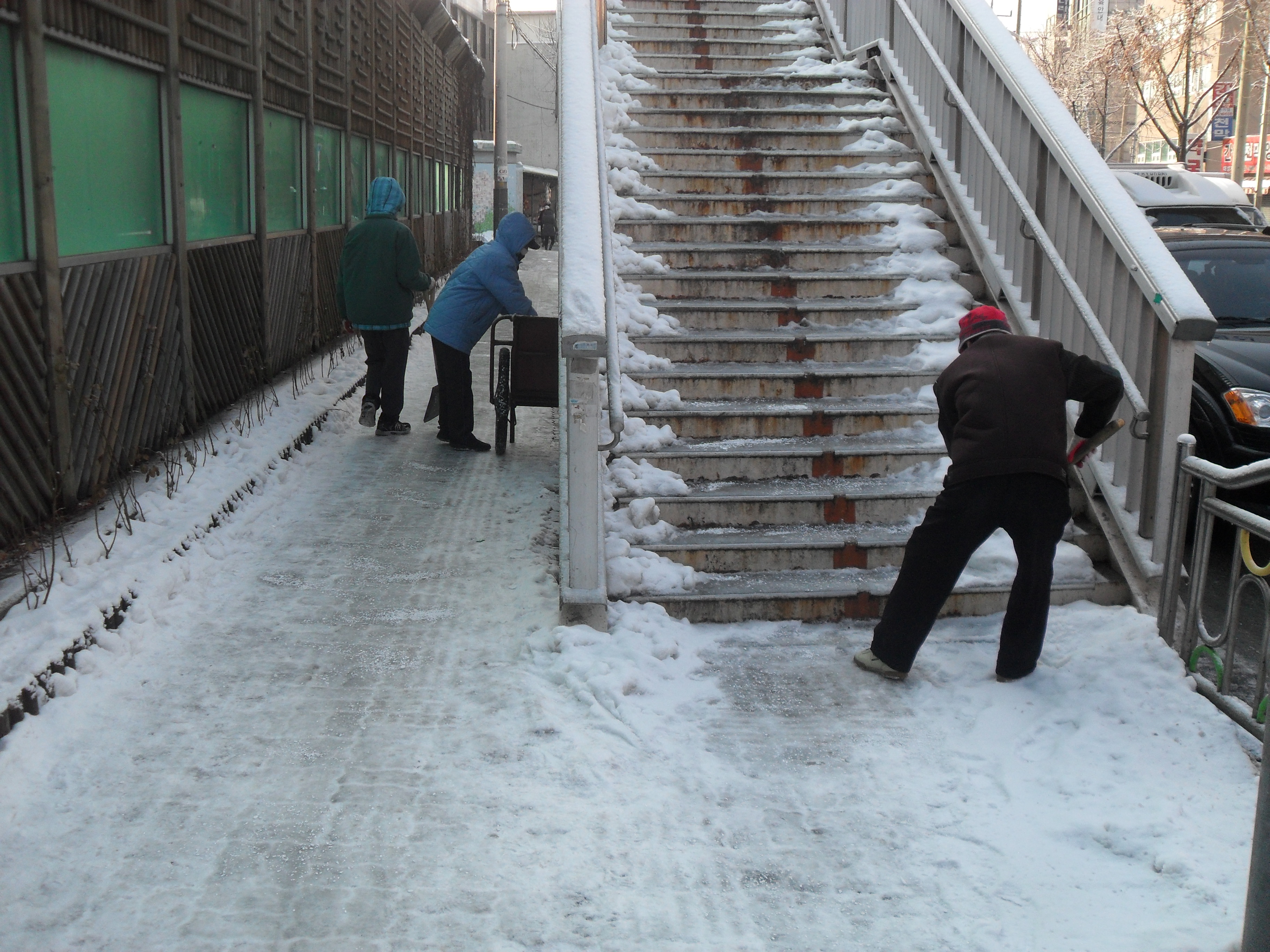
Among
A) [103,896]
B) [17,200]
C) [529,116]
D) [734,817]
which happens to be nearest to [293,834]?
[103,896]

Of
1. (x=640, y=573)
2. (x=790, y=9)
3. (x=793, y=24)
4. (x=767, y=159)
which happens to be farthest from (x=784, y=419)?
(x=790, y=9)

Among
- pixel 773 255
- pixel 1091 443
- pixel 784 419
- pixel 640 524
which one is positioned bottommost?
pixel 640 524

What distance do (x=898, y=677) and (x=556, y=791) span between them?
63.5 inches

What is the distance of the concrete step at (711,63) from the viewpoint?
33.3 ft

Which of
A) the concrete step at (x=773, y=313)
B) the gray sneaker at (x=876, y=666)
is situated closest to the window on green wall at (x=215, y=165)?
the concrete step at (x=773, y=313)

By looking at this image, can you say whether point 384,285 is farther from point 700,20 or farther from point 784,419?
point 700,20

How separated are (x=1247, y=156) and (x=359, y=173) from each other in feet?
169

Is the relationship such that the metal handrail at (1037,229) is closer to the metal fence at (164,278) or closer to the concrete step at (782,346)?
the concrete step at (782,346)

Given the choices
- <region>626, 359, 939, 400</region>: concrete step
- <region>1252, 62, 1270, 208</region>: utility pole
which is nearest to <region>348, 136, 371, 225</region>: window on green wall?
<region>626, 359, 939, 400</region>: concrete step

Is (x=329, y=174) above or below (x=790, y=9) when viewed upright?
below

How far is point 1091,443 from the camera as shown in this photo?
4.71 m

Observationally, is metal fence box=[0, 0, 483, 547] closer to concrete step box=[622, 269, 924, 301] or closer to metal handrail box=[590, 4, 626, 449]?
metal handrail box=[590, 4, 626, 449]

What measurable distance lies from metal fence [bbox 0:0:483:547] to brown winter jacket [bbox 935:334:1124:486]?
3.88 meters

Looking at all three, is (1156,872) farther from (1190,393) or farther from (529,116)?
(529,116)
